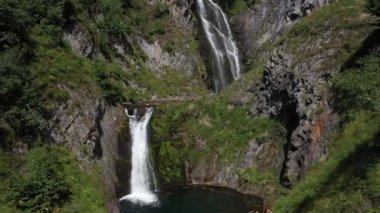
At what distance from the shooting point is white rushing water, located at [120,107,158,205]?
31.5 m

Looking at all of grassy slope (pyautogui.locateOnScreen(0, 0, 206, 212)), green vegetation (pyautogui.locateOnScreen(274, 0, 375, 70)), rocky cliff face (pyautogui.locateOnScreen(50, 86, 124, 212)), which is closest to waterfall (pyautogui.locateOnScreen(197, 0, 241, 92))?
grassy slope (pyautogui.locateOnScreen(0, 0, 206, 212))

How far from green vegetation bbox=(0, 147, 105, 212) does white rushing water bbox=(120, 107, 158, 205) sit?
564 centimetres

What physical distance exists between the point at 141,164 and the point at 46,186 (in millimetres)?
12062

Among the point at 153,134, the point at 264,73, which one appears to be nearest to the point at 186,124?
the point at 153,134

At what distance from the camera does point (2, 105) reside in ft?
83.3

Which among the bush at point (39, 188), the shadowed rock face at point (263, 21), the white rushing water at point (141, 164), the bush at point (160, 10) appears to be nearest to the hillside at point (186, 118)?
the bush at point (39, 188)

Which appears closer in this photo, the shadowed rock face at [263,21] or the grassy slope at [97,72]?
the grassy slope at [97,72]

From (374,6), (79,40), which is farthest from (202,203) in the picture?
(79,40)

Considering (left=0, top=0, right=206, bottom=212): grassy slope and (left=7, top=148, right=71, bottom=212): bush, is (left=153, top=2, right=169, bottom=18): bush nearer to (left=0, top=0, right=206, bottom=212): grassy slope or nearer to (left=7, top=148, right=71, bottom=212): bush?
(left=0, top=0, right=206, bottom=212): grassy slope

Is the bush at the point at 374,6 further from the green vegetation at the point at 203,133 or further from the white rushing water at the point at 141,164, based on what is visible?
the white rushing water at the point at 141,164

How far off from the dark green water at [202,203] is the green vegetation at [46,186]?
409 centimetres

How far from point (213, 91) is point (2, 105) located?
2960 centimetres

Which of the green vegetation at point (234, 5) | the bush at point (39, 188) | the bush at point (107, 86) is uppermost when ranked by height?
the green vegetation at point (234, 5)

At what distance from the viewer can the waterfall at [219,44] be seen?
173ft
